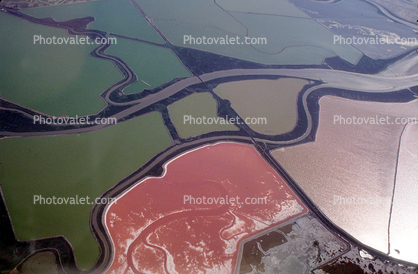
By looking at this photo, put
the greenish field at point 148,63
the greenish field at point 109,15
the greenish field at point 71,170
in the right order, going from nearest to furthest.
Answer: the greenish field at point 71,170, the greenish field at point 148,63, the greenish field at point 109,15

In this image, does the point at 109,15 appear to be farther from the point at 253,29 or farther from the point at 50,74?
the point at 253,29

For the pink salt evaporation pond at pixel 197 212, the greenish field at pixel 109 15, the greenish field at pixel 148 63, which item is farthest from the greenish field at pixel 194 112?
the greenish field at pixel 109 15

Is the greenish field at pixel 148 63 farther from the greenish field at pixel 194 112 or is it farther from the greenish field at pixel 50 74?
the greenish field at pixel 194 112

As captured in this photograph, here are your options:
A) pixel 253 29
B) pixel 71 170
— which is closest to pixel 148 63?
pixel 71 170

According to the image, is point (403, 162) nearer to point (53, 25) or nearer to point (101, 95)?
point (101, 95)

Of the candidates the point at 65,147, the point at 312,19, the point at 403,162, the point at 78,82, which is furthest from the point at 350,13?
the point at 65,147
